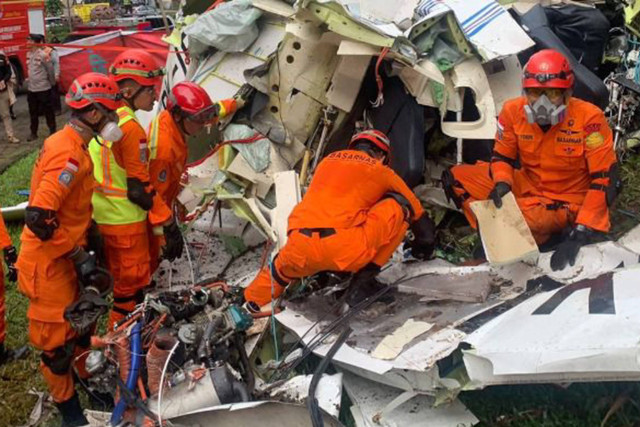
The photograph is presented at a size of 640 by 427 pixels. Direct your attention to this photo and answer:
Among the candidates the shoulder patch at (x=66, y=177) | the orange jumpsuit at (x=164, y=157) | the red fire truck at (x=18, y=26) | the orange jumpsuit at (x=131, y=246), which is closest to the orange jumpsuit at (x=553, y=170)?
the orange jumpsuit at (x=164, y=157)

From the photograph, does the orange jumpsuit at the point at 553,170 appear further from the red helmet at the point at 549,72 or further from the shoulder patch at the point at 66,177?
the shoulder patch at the point at 66,177

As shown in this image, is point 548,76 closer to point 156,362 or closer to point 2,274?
point 156,362

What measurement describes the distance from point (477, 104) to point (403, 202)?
1402 millimetres

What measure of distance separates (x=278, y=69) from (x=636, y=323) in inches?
141

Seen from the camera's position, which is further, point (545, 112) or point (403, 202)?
point (545, 112)

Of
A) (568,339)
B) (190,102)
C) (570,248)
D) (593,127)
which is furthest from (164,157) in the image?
(568,339)

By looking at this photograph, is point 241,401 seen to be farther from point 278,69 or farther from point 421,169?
point 278,69

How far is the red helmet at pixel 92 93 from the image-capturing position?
3.85 meters

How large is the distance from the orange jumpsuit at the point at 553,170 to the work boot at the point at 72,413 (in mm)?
2788

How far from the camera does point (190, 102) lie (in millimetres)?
4852

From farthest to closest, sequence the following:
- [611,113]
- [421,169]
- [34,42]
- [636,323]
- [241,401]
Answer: [34,42] → [611,113] → [421,169] → [241,401] → [636,323]

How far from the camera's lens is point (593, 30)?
19.5ft

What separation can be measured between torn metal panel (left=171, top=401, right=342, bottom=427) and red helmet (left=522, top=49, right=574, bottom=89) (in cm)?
252

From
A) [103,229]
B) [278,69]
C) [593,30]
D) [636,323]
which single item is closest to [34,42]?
[278,69]
